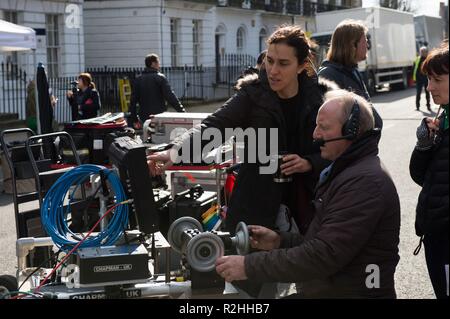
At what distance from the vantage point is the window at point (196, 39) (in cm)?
3528

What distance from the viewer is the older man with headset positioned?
9.14ft

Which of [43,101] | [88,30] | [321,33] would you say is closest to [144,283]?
[43,101]

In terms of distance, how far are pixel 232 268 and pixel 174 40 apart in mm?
31440

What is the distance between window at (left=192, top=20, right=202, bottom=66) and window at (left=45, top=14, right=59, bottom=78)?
1045cm

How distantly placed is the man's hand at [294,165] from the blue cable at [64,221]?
34.8 inches

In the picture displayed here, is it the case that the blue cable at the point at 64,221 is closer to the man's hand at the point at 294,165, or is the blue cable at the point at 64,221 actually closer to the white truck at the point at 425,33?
the man's hand at the point at 294,165

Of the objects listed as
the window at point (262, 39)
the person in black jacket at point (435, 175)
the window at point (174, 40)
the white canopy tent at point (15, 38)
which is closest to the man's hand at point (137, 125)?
the white canopy tent at point (15, 38)

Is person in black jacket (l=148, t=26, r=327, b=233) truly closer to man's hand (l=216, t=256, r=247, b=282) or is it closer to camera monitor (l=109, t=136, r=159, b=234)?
camera monitor (l=109, t=136, r=159, b=234)

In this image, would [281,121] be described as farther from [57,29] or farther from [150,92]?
[57,29]

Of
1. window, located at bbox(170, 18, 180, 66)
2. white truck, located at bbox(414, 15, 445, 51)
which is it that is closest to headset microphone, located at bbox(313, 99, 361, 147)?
window, located at bbox(170, 18, 180, 66)

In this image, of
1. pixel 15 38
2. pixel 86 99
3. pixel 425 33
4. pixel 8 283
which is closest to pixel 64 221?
pixel 8 283

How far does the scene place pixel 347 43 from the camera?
509 centimetres

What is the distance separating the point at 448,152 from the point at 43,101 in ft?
33.2
